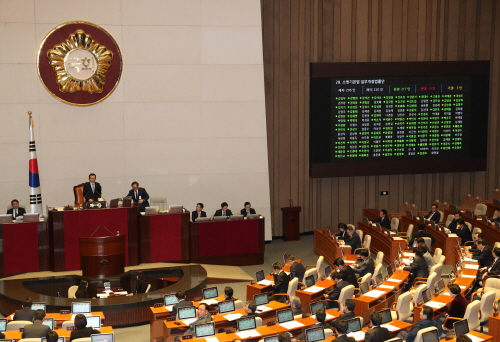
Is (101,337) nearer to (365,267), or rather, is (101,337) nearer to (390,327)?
(390,327)

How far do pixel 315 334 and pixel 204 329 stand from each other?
1.39 m

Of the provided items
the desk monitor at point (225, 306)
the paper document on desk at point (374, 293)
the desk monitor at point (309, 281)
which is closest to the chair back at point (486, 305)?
the paper document on desk at point (374, 293)

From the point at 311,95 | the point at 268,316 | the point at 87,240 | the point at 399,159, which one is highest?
the point at 311,95

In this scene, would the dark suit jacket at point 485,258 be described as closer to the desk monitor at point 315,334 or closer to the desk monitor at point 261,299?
the desk monitor at point 261,299

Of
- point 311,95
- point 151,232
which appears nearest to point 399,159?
point 311,95

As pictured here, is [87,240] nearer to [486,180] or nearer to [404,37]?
[404,37]

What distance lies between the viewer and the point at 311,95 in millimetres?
15570

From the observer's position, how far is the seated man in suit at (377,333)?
7.27 m

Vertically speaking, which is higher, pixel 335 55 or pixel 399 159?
pixel 335 55

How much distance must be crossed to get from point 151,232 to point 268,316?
4436mm

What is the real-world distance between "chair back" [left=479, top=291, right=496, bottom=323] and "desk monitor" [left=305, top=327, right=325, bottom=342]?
2648mm

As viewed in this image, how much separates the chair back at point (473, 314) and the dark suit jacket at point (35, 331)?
17.8 feet

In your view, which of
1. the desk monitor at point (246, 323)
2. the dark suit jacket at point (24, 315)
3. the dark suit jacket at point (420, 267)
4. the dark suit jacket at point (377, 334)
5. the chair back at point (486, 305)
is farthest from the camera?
the dark suit jacket at point (420, 267)

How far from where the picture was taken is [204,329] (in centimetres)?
767
